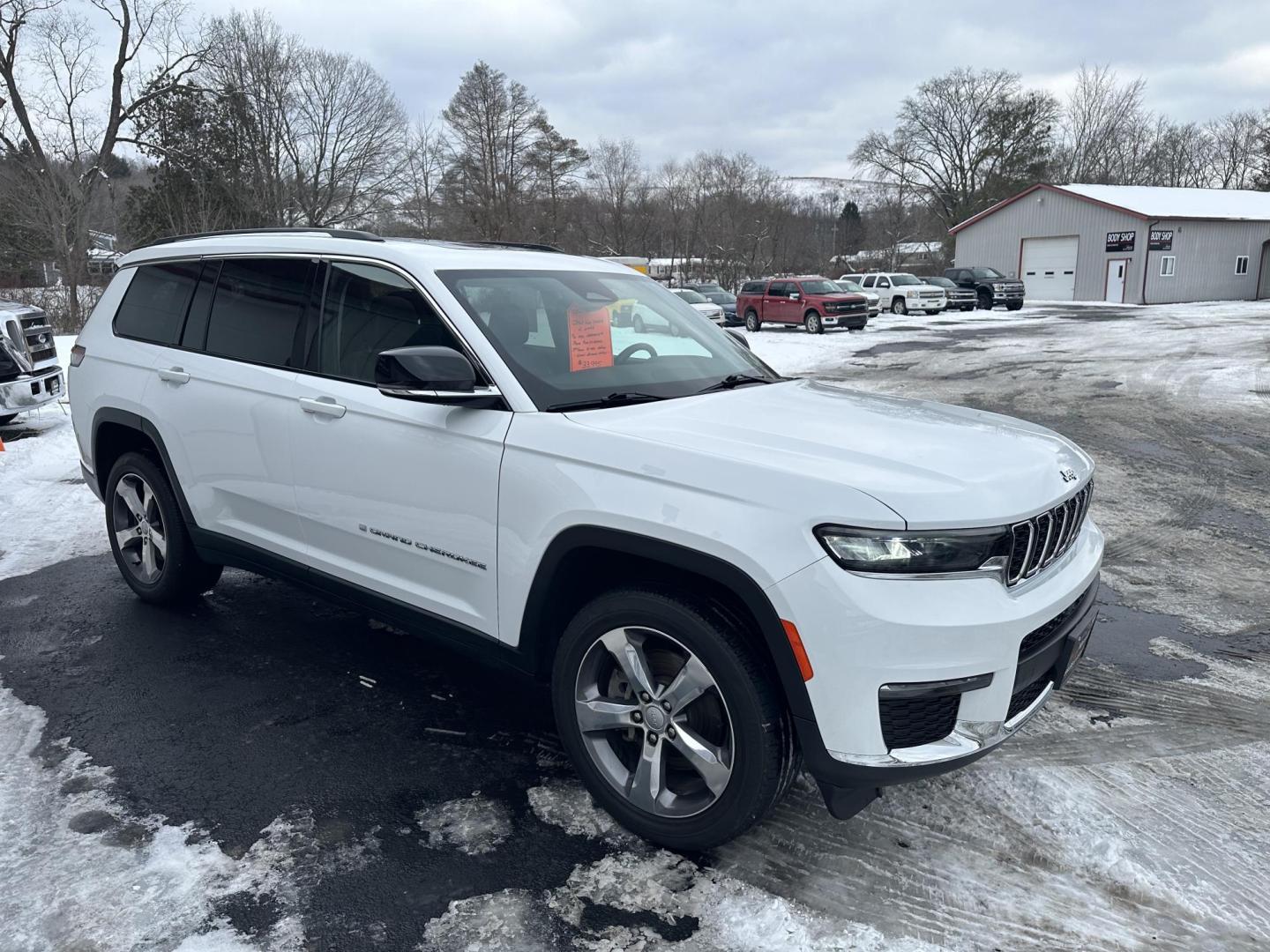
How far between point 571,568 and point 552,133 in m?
51.3

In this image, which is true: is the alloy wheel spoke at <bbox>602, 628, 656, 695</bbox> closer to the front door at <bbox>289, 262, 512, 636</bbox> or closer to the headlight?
the front door at <bbox>289, 262, 512, 636</bbox>

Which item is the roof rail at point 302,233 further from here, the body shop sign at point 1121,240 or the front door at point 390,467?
the body shop sign at point 1121,240

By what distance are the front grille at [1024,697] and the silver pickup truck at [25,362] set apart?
9.96 m

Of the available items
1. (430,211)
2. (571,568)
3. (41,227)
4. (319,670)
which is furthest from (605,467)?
(430,211)

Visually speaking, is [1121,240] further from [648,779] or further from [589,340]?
[648,779]

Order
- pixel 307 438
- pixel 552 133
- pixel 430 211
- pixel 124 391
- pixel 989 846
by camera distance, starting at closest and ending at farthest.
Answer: pixel 989 846, pixel 307 438, pixel 124 391, pixel 430 211, pixel 552 133

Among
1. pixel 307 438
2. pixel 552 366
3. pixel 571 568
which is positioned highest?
pixel 552 366

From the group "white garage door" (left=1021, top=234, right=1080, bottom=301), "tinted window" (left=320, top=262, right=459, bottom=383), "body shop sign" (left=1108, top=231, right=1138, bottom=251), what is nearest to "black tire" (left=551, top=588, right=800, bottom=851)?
"tinted window" (left=320, top=262, right=459, bottom=383)

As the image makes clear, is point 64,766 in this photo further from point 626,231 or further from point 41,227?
point 626,231

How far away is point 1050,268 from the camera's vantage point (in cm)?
4472

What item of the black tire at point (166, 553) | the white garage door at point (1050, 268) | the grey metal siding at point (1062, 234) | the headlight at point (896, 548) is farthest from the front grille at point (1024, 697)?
the white garage door at point (1050, 268)

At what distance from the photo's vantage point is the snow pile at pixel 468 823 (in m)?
2.91

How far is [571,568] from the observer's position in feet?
9.65

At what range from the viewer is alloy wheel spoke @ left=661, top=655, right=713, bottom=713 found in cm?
264
